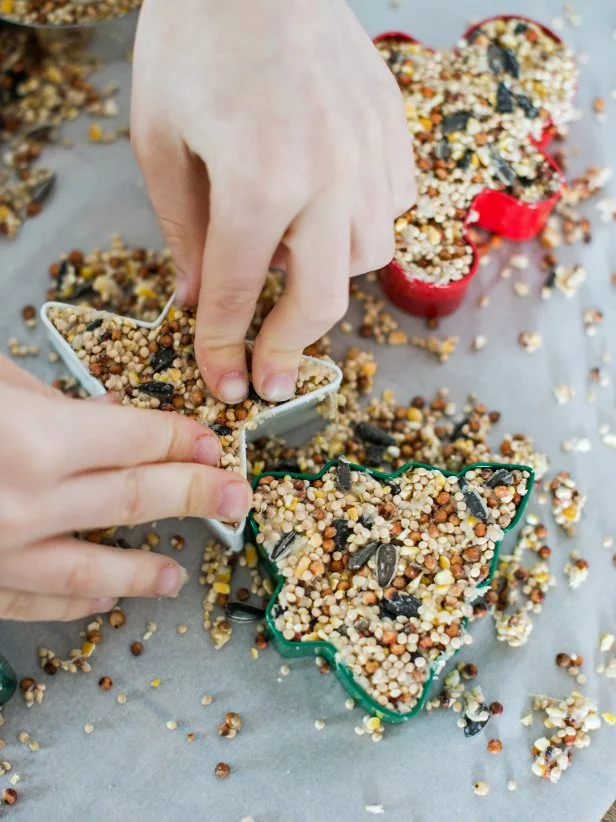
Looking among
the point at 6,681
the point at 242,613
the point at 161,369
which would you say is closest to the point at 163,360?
the point at 161,369

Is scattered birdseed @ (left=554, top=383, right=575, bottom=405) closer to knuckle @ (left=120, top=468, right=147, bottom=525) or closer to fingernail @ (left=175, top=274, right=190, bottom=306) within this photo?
fingernail @ (left=175, top=274, right=190, bottom=306)

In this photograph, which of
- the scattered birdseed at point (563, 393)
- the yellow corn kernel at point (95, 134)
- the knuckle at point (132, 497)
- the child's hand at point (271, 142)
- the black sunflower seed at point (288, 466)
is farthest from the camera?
the yellow corn kernel at point (95, 134)

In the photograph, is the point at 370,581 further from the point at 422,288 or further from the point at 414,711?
the point at 422,288

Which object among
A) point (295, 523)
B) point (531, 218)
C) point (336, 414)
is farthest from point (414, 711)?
point (531, 218)

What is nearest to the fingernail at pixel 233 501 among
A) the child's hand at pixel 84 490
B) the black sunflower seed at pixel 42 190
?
the child's hand at pixel 84 490

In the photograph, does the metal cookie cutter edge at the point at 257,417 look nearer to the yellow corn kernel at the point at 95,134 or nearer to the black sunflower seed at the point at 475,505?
the black sunflower seed at the point at 475,505
